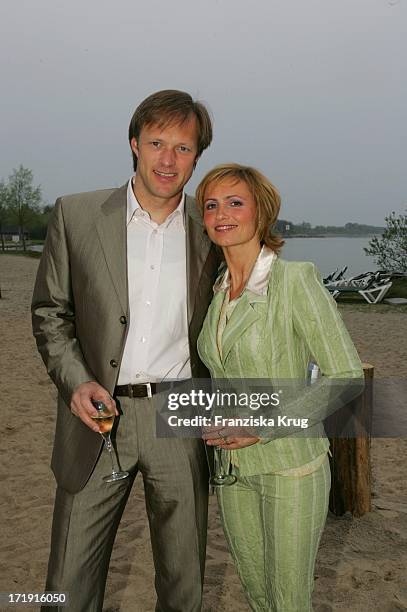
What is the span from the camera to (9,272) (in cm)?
3728

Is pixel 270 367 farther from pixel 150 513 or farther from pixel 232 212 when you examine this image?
pixel 150 513

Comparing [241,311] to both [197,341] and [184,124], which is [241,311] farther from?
[184,124]

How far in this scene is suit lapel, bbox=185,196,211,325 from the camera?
7.95 ft

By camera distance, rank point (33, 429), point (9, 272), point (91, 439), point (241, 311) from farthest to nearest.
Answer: point (9, 272) < point (33, 429) < point (91, 439) < point (241, 311)

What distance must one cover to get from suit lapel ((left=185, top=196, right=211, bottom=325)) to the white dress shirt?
3 cm

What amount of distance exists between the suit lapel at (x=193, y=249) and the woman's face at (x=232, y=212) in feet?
0.67

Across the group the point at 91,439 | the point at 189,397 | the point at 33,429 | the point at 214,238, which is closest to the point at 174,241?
the point at 214,238

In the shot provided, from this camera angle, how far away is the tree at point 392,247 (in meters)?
37.6

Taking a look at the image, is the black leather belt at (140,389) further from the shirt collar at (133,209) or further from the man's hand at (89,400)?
the shirt collar at (133,209)

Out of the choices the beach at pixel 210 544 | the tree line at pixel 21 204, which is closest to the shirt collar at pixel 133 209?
the beach at pixel 210 544

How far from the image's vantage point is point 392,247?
38031 millimetres

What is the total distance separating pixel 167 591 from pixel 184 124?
6.25 feet

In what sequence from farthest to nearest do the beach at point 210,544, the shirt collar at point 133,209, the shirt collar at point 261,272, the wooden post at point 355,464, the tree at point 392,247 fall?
the tree at point 392,247, the wooden post at point 355,464, the beach at point 210,544, the shirt collar at point 133,209, the shirt collar at point 261,272

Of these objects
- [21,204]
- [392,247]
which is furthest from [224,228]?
[21,204]
